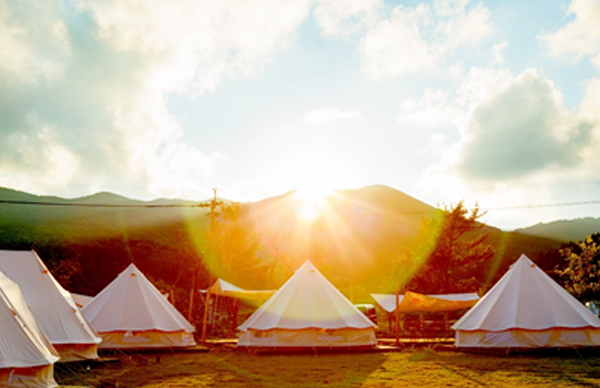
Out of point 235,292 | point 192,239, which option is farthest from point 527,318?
point 192,239

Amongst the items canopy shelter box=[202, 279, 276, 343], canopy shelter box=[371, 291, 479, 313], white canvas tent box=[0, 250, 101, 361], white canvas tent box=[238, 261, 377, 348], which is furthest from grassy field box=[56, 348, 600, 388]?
canopy shelter box=[371, 291, 479, 313]

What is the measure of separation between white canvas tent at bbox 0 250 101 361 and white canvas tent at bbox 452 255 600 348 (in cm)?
1266

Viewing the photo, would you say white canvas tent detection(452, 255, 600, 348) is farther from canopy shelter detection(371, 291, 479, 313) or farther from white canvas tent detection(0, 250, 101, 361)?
white canvas tent detection(0, 250, 101, 361)

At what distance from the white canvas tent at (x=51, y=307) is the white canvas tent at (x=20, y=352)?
4.44 meters

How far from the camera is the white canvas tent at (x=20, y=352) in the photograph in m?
8.76

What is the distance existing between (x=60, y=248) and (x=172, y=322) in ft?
75.6

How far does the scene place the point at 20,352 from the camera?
904cm

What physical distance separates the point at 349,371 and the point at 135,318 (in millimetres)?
9567

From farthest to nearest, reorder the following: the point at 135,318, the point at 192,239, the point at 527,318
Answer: the point at 192,239 < the point at 135,318 < the point at 527,318

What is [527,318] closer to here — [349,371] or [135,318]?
[349,371]

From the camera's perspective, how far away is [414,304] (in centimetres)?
2450

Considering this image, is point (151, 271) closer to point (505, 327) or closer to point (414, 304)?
point (414, 304)

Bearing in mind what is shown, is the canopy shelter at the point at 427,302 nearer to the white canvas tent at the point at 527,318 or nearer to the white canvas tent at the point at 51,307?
the white canvas tent at the point at 527,318

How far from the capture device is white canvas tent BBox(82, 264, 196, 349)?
749 inches
